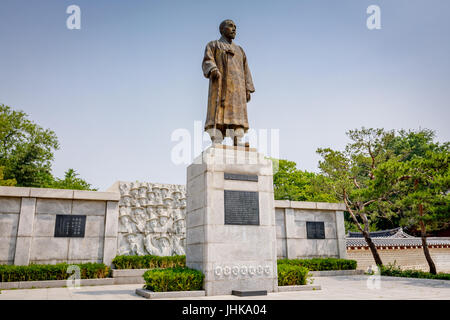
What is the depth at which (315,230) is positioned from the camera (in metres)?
13.5

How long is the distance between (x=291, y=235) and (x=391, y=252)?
8.02m

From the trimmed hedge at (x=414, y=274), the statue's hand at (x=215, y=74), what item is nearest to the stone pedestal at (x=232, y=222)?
the statue's hand at (x=215, y=74)

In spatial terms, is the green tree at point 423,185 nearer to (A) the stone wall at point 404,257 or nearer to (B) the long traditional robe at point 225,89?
(A) the stone wall at point 404,257

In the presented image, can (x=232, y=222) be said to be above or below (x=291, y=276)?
above

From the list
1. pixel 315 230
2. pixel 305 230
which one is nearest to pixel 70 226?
pixel 305 230

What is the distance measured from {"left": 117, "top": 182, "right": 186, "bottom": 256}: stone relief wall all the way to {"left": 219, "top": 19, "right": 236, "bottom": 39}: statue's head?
6575 millimetres

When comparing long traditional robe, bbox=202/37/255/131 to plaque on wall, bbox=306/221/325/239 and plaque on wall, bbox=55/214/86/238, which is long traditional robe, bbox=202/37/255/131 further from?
plaque on wall, bbox=306/221/325/239

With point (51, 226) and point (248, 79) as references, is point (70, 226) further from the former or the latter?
point (248, 79)

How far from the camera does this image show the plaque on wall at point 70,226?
10.4m

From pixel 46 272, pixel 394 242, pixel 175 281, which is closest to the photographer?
pixel 175 281

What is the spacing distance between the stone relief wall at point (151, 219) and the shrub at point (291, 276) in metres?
5.91

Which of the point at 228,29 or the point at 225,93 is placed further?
the point at 228,29

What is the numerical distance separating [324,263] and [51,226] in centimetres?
944

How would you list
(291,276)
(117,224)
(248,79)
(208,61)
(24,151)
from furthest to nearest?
1. (24,151)
2. (117,224)
3. (248,79)
4. (208,61)
5. (291,276)
